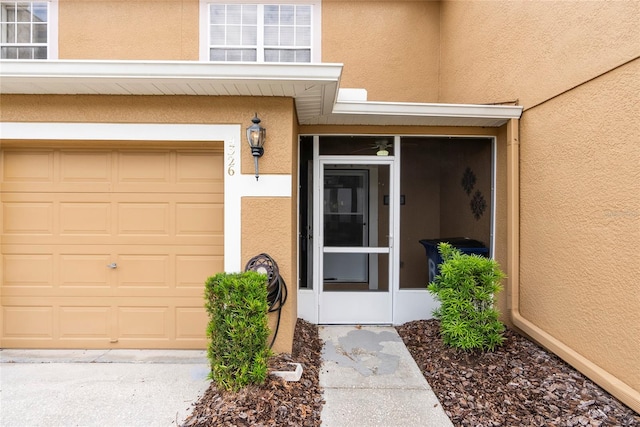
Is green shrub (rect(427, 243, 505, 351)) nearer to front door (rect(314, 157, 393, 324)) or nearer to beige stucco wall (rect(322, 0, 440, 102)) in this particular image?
front door (rect(314, 157, 393, 324))

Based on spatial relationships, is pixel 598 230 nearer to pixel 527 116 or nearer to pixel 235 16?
pixel 527 116

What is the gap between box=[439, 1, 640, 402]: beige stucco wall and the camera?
8.91ft

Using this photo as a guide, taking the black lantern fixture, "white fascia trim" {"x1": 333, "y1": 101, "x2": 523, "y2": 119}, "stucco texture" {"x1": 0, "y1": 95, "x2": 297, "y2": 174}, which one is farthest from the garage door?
"white fascia trim" {"x1": 333, "y1": 101, "x2": 523, "y2": 119}

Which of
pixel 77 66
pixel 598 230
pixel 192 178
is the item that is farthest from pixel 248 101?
pixel 598 230

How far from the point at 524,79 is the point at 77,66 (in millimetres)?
4834

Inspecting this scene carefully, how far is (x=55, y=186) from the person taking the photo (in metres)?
3.80

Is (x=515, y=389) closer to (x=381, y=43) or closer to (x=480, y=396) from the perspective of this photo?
(x=480, y=396)

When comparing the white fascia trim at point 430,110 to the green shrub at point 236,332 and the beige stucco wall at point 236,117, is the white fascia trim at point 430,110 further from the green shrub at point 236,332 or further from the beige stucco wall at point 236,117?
the green shrub at point 236,332

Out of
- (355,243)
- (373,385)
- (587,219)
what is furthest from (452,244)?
(373,385)

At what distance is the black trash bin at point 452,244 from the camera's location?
4475mm

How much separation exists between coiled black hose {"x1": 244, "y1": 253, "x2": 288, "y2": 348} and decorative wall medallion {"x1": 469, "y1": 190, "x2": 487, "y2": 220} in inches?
120

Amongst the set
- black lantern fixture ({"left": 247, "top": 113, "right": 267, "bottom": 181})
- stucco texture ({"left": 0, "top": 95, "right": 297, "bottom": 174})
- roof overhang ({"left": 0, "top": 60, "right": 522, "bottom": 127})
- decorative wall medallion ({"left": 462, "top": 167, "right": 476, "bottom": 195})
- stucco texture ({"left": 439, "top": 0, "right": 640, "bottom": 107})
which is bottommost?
decorative wall medallion ({"left": 462, "top": 167, "right": 476, "bottom": 195})

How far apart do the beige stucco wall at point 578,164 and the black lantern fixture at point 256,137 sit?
3.15 meters

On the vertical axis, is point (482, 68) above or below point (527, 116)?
above
